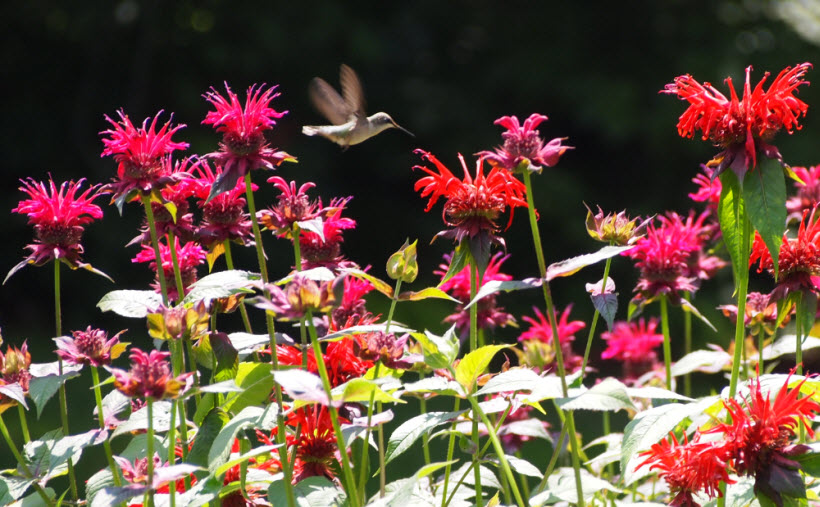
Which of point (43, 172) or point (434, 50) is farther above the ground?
point (434, 50)

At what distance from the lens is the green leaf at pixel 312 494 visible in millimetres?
967

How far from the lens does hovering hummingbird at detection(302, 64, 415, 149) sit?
182cm

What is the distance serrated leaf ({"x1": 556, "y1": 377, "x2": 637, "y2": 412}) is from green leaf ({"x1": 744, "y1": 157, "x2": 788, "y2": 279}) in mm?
208

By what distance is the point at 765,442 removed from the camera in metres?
0.90

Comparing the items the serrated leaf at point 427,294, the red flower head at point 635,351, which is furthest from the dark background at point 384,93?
the serrated leaf at point 427,294

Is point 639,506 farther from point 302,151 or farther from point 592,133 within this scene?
point 592,133

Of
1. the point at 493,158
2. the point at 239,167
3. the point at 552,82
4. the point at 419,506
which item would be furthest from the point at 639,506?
the point at 552,82

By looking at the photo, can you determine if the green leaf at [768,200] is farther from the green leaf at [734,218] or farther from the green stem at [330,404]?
the green stem at [330,404]

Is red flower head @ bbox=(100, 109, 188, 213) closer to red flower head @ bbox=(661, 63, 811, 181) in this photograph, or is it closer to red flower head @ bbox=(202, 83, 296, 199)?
red flower head @ bbox=(202, 83, 296, 199)

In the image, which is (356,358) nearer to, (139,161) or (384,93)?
(139,161)

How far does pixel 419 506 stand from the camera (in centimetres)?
99

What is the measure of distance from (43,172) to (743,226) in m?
5.83

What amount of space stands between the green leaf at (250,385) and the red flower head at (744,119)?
0.55 meters

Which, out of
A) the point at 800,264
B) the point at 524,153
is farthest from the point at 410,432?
the point at 800,264
